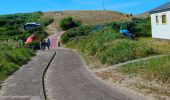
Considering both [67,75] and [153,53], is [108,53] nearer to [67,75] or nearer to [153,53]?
[153,53]

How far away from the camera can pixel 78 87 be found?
51.6 feet

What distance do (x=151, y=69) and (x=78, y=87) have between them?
9.21 ft

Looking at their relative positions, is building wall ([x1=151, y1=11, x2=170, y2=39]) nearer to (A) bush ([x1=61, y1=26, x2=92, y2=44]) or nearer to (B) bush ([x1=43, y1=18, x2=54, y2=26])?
(A) bush ([x1=61, y1=26, x2=92, y2=44])

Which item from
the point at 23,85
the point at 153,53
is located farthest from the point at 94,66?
the point at 23,85

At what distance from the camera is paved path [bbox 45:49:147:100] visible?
13691mm

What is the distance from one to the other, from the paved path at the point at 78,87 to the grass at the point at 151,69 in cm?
144

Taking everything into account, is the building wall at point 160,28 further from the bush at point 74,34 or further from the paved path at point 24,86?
the paved path at point 24,86

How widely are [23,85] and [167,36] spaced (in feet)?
60.7

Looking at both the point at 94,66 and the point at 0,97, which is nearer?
the point at 0,97

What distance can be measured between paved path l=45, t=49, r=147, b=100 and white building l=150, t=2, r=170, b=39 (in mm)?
13234

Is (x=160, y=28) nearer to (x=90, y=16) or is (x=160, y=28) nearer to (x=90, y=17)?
(x=90, y=17)

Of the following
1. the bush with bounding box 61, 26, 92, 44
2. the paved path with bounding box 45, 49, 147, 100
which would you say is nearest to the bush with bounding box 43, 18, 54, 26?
the bush with bounding box 61, 26, 92, 44

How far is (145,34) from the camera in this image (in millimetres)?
44031

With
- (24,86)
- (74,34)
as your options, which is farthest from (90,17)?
(24,86)
